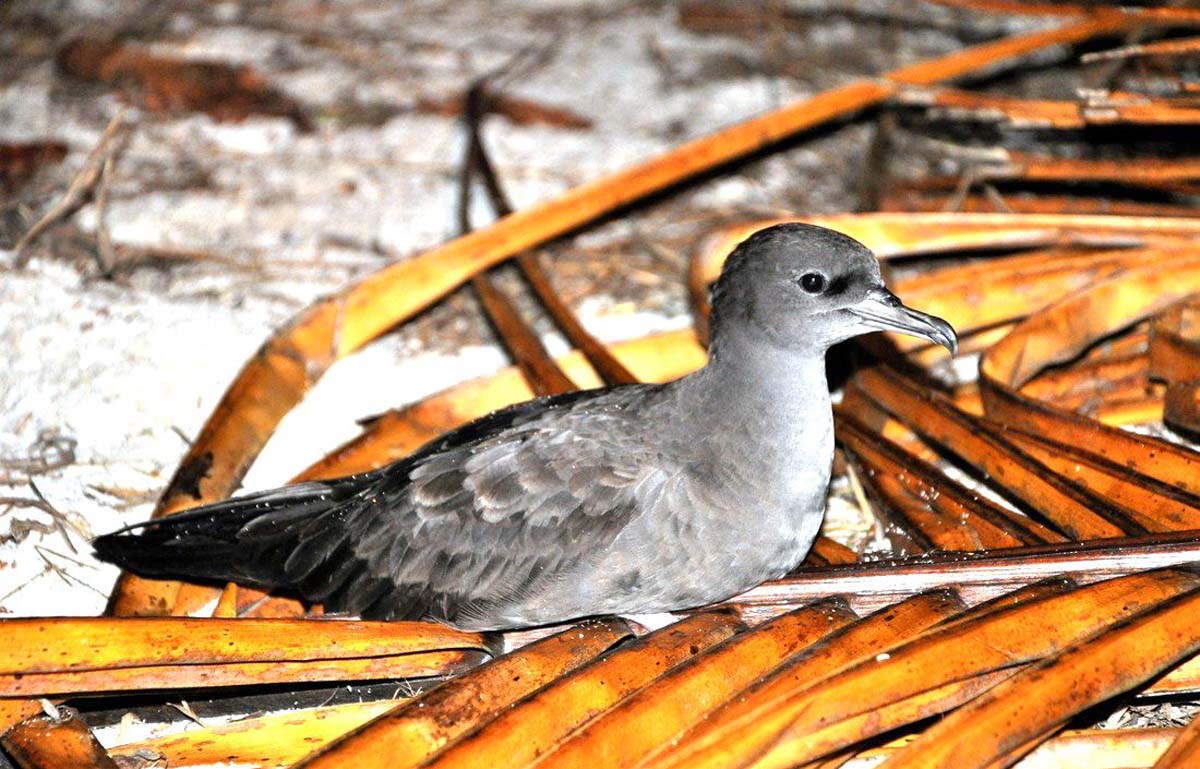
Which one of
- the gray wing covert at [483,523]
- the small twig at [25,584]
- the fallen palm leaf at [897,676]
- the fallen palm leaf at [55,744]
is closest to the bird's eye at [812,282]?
the gray wing covert at [483,523]

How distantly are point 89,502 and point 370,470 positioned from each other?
31.3 inches

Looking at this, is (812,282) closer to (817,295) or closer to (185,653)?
(817,295)

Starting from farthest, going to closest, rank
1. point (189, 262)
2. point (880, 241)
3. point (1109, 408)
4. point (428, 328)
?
point (189, 262) < point (428, 328) < point (880, 241) < point (1109, 408)

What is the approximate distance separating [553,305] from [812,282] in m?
1.24

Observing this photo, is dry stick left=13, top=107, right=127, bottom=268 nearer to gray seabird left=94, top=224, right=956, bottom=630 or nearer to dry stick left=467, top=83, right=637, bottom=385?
dry stick left=467, top=83, right=637, bottom=385

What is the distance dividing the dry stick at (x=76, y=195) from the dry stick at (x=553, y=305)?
49.6 inches

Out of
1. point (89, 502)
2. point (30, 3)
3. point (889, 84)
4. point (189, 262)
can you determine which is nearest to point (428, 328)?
point (189, 262)

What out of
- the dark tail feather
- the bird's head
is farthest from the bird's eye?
the dark tail feather

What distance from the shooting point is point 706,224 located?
17.0 ft

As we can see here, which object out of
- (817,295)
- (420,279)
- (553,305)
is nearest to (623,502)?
(817,295)

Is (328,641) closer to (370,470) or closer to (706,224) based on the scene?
(370,470)

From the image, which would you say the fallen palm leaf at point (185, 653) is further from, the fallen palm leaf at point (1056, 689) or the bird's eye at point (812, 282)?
the bird's eye at point (812, 282)

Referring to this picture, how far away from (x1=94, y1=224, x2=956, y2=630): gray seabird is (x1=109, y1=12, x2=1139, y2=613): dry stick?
376mm

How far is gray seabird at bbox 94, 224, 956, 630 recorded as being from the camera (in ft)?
9.63
